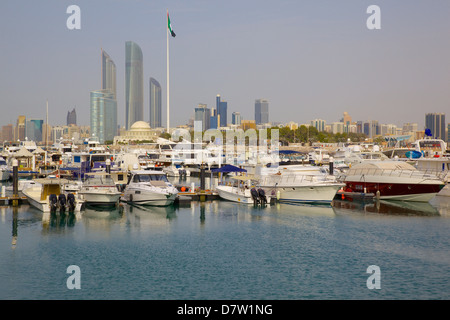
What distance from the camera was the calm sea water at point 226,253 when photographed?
758 inches

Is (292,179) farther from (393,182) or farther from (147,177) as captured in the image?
(147,177)

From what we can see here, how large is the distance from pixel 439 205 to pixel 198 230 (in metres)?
21.8

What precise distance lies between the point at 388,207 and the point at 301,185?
7.20 m

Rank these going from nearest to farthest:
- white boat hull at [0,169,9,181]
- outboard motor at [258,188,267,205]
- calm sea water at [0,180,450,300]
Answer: calm sea water at [0,180,450,300], outboard motor at [258,188,267,205], white boat hull at [0,169,9,181]

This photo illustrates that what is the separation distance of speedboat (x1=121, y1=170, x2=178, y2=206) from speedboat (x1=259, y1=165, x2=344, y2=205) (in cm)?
911

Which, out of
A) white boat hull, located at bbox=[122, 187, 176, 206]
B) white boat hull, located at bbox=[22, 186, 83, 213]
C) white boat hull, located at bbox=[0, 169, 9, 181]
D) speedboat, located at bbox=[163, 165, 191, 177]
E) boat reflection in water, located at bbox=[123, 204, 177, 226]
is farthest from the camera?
speedboat, located at bbox=[163, 165, 191, 177]

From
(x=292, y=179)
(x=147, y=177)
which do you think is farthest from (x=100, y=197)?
(x=292, y=179)

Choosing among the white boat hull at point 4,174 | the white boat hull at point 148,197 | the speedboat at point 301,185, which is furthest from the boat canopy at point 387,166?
the white boat hull at point 4,174

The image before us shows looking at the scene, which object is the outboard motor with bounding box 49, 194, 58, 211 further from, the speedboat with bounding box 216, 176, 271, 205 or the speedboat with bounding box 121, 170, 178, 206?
the speedboat with bounding box 216, 176, 271, 205

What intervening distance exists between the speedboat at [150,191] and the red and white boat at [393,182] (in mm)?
17557

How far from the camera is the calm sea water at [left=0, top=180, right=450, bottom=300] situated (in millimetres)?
19250

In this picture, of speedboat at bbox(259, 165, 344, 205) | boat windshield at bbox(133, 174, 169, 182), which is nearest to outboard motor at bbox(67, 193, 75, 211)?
boat windshield at bbox(133, 174, 169, 182)
